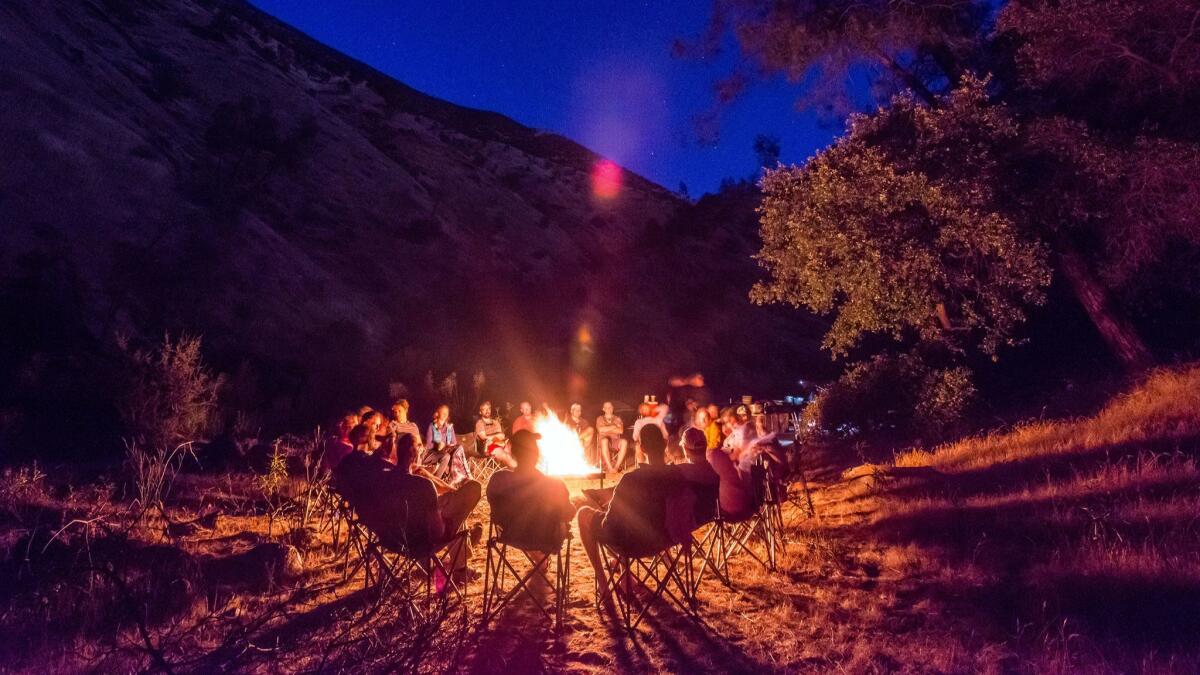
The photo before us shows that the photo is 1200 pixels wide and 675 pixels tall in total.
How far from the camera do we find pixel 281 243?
25.3m

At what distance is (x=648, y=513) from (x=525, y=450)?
97 centimetres

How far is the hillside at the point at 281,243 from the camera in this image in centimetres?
1725

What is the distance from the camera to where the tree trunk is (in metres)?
11.0

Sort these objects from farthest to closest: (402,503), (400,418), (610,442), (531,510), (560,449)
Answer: (610,442), (560,449), (400,418), (531,510), (402,503)

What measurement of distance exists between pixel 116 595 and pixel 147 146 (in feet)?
84.2

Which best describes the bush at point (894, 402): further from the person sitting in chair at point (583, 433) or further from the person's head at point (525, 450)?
the person's head at point (525, 450)

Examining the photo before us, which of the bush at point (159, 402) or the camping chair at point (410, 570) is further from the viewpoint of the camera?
the bush at point (159, 402)

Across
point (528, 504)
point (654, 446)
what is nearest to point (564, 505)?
point (528, 504)

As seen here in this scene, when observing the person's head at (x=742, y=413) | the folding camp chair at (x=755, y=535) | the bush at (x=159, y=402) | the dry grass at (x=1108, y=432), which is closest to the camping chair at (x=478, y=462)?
the person's head at (x=742, y=413)

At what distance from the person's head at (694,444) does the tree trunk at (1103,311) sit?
915 centimetres

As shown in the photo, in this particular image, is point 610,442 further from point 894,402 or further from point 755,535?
point 755,535

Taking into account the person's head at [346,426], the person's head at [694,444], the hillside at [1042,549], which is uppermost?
the person's head at [346,426]

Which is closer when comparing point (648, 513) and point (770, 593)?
point (648, 513)

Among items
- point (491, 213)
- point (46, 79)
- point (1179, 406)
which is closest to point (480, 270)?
point (491, 213)
